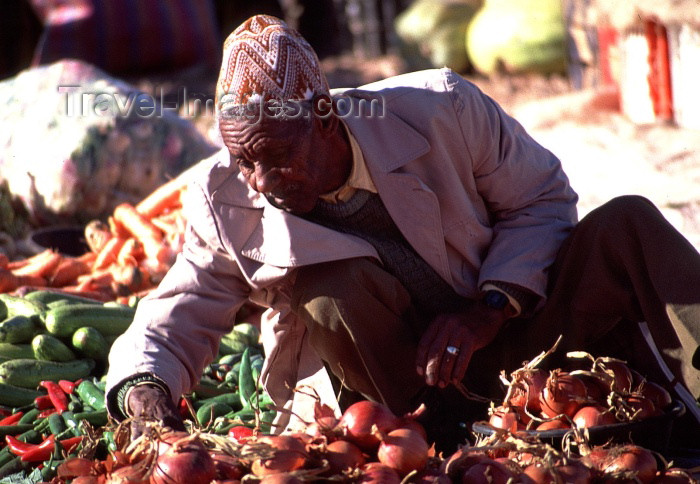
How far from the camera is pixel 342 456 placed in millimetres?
2008

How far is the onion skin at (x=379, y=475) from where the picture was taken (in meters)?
1.91

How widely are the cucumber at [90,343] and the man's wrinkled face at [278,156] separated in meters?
1.43

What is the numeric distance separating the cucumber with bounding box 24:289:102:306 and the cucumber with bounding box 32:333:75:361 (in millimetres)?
406

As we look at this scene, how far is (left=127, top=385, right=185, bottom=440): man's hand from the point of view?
2.30m

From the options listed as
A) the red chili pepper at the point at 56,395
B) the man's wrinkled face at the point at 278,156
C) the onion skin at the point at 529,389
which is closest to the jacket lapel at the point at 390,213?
the man's wrinkled face at the point at 278,156

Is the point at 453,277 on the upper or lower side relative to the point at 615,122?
upper

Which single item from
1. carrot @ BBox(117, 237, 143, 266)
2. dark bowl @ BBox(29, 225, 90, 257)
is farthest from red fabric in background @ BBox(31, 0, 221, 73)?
carrot @ BBox(117, 237, 143, 266)

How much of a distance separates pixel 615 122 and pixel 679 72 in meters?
0.58

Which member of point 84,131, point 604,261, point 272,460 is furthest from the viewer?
point 84,131

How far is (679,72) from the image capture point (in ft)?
19.3

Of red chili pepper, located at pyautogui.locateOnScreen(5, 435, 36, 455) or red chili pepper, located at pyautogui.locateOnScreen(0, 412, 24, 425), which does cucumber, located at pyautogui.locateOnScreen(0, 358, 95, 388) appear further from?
red chili pepper, located at pyautogui.locateOnScreen(5, 435, 36, 455)

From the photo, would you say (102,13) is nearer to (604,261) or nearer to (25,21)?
(25,21)

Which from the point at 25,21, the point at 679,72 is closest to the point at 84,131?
the point at 679,72

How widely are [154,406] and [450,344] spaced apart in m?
0.77
